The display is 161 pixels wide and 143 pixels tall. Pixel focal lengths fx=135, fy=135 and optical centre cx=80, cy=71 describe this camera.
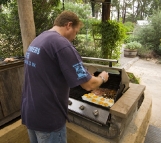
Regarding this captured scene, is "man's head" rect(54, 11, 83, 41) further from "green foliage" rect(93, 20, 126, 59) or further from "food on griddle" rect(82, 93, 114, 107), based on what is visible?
"green foliage" rect(93, 20, 126, 59)

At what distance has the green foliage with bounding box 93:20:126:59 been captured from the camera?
4895 millimetres

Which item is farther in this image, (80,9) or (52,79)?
(80,9)

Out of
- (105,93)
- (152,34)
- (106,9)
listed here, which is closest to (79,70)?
(105,93)

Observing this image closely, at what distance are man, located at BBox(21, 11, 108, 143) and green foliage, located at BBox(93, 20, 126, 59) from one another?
3967 mm

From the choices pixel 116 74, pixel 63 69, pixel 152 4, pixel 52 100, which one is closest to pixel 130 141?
pixel 116 74

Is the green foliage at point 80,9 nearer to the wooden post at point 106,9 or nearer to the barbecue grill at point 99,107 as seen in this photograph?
the wooden post at point 106,9

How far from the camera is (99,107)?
1721 mm

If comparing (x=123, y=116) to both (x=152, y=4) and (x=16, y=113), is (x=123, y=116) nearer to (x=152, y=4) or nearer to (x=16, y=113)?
(x=16, y=113)

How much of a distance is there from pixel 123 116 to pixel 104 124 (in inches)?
11.3

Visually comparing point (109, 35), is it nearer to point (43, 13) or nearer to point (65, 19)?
point (43, 13)

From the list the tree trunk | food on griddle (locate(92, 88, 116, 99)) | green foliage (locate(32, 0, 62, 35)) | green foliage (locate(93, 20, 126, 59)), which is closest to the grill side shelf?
food on griddle (locate(92, 88, 116, 99))

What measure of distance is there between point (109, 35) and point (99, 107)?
12.5 ft

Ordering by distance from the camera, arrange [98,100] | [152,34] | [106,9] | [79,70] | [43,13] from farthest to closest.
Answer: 1. [152,34]
2. [106,9]
3. [43,13]
4. [98,100]
5. [79,70]

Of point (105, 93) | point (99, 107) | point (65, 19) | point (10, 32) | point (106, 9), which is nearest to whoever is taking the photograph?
point (65, 19)
